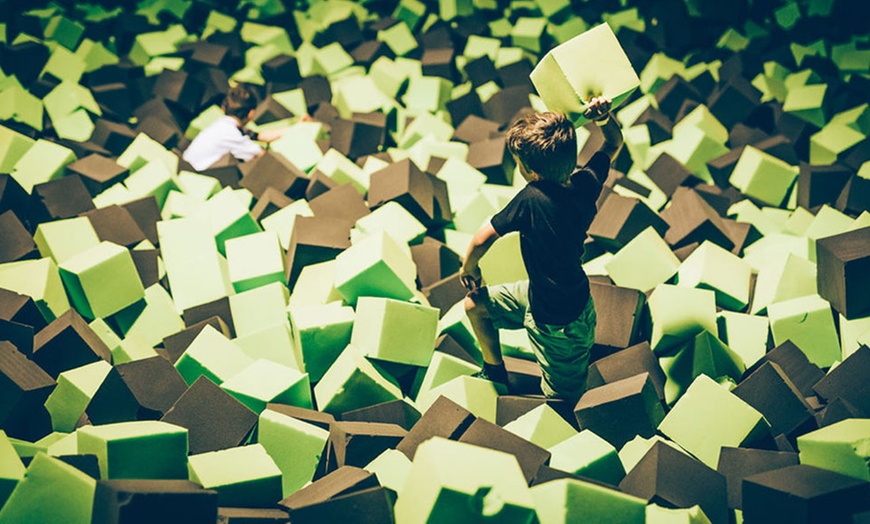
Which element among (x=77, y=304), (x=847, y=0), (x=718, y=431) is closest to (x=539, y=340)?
(x=718, y=431)

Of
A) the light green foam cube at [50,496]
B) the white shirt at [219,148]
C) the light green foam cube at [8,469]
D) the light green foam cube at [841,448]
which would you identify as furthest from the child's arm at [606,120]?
the white shirt at [219,148]

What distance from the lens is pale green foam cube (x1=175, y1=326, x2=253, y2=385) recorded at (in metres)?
2.13

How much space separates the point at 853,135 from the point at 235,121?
3.31 metres

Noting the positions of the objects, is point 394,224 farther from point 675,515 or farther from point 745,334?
point 675,515

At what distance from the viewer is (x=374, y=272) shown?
2307 millimetres

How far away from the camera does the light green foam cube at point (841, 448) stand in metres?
1.56

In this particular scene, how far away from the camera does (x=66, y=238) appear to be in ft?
8.63

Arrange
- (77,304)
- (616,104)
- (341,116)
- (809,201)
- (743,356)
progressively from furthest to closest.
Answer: (341,116)
(809,201)
(77,304)
(743,356)
(616,104)

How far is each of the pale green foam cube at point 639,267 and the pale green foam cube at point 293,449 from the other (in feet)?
4.19

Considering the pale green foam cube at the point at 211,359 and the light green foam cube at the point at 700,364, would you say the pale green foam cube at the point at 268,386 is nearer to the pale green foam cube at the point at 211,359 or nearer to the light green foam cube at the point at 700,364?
the pale green foam cube at the point at 211,359

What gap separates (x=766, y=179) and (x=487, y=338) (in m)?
1.85

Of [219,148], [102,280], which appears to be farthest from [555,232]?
[219,148]

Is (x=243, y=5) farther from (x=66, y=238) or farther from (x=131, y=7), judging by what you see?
(x=66, y=238)

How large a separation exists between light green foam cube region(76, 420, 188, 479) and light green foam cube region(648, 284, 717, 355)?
157cm
